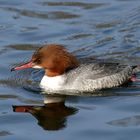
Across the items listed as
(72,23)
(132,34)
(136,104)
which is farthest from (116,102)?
(72,23)

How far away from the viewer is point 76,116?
12258 mm

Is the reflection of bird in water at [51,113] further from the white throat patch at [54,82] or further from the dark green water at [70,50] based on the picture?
the white throat patch at [54,82]

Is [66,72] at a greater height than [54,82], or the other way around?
[66,72]

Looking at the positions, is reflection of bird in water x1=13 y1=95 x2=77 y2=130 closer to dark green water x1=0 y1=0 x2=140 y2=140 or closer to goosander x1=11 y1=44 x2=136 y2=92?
dark green water x1=0 y1=0 x2=140 y2=140

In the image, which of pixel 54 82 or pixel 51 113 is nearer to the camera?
pixel 51 113

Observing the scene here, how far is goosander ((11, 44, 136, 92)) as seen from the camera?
13898 mm

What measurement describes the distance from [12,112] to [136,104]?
2110mm

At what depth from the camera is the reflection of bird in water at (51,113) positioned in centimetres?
1198

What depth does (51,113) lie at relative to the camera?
1263cm

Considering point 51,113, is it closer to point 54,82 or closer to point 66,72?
point 54,82

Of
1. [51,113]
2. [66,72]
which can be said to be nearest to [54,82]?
[66,72]

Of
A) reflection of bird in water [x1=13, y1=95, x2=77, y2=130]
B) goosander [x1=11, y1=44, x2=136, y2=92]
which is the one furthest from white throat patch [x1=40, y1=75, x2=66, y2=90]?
reflection of bird in water [x1=13, y1=95, x2=77, y2=130]

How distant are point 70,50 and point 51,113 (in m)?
3.72

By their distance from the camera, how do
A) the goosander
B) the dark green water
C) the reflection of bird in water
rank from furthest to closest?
the goosander → the reflection of bird in water → the dark green water
